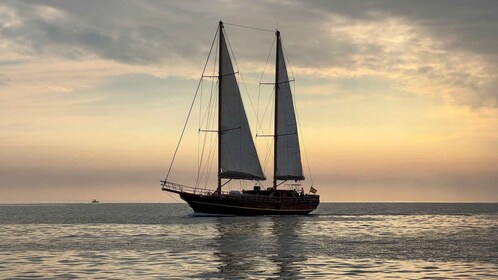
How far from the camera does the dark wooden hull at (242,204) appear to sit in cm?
9769

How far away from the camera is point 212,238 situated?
194 ft

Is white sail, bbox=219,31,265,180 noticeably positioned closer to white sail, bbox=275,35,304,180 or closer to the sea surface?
white sail, bbox=275,35,304,180

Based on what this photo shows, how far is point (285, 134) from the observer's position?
107188 mm

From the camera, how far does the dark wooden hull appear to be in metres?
97.7

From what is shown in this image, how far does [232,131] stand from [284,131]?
1302 centimetres

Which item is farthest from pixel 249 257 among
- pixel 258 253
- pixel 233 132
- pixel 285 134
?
pixel 285 134

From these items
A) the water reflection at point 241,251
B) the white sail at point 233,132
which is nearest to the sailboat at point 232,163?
the white sail at point 233,132

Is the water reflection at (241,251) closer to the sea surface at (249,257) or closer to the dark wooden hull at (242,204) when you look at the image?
the sea surface at (249,257)

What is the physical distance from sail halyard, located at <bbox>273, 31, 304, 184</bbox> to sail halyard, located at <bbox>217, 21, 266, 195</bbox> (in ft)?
35.4

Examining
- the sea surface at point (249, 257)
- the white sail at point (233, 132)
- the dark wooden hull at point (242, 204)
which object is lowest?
the sea surface at point (249, 257)

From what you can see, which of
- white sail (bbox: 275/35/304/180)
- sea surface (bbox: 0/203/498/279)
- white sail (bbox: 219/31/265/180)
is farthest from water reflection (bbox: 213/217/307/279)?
white sail (bbox: 275/35/304/180)

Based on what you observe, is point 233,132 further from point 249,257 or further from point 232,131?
point 249,257

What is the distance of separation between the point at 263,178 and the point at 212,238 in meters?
41.0

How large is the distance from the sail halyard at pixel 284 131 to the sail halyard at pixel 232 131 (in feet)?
35.4
